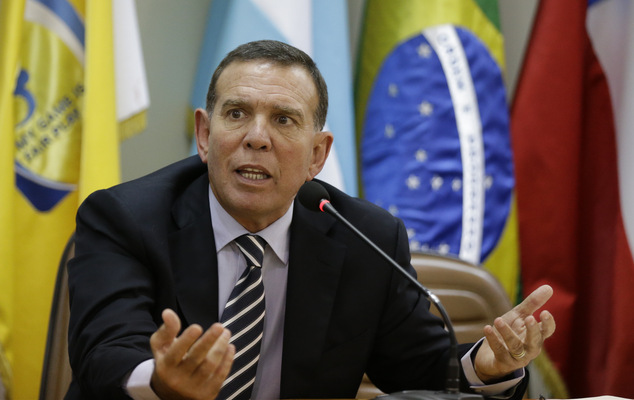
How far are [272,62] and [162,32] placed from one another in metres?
1.65

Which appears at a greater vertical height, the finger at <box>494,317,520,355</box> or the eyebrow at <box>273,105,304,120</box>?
the eyebrow at <box>273,105,304,120</box>

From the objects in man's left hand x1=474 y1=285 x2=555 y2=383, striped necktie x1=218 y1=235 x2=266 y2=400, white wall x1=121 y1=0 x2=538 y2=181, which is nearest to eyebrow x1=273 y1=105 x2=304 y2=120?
striped necktie x1=218 y1=235 x2=266 y2=400

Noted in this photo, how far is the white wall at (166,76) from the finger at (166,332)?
6.90 feet

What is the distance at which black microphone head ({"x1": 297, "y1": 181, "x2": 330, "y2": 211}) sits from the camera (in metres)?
1.62

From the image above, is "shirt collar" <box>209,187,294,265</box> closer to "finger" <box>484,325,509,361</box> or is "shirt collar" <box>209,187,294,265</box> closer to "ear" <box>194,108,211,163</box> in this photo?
"ear" <box>194,108,211,163</box>

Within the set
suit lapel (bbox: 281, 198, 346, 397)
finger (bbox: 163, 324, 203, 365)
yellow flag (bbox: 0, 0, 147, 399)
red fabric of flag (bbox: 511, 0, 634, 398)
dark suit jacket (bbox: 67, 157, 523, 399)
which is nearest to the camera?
finger (bbox: 163, 324, 203, 365)

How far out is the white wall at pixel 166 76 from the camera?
10.8ft

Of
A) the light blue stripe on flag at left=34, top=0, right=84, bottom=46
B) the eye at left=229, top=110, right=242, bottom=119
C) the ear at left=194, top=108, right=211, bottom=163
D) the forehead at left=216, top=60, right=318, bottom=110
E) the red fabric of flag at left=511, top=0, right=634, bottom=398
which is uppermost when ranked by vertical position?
the light blue stripe on flag at left=34, top=0, right=84, bottom=46

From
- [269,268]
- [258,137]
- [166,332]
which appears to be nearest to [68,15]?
[258,137]

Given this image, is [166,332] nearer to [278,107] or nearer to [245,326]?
[245,326]

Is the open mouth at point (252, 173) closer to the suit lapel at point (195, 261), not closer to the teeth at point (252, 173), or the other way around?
the teeth at point (252, 173)

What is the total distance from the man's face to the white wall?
4.80ft

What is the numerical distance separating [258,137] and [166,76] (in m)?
1.72

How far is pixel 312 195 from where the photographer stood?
1.62 meters
